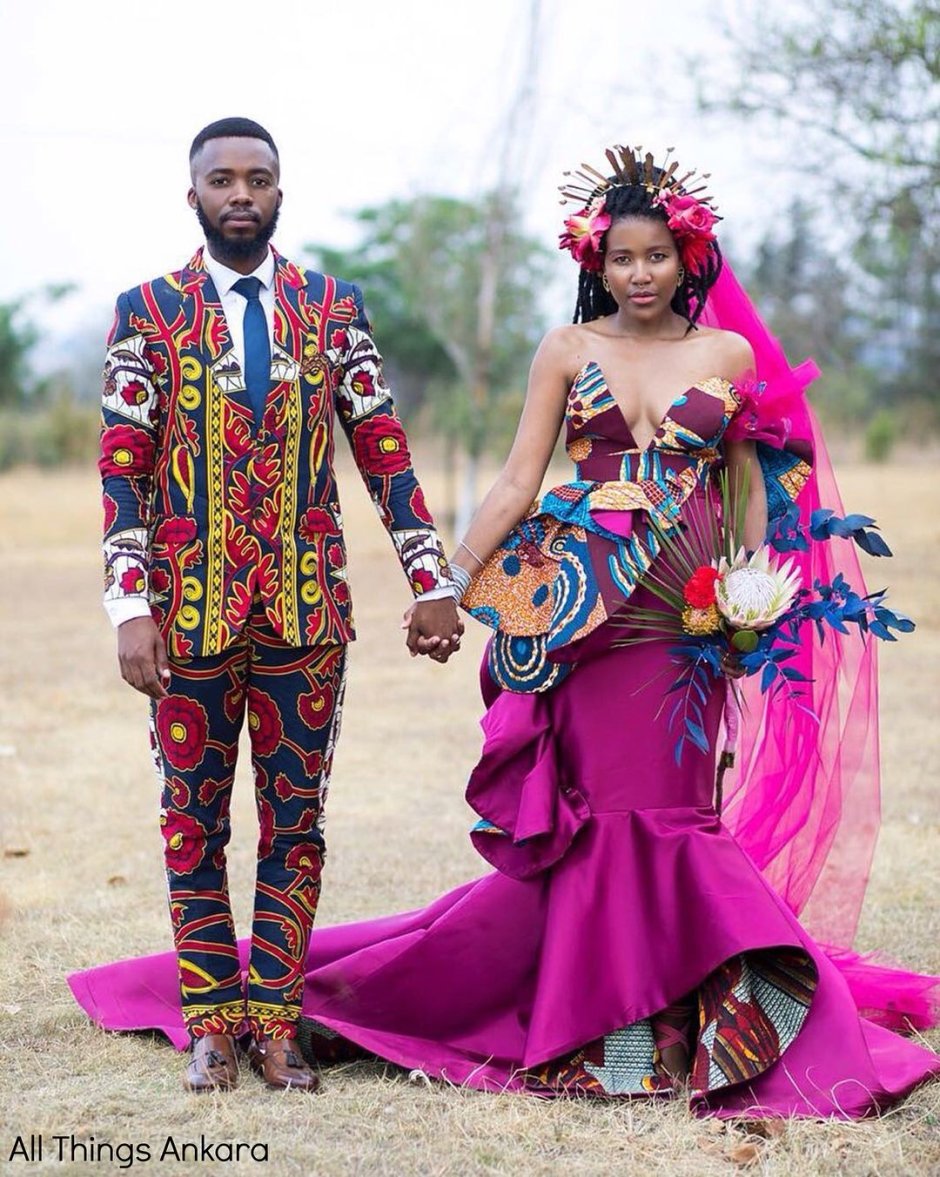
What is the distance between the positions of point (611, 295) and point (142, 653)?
5.32ft

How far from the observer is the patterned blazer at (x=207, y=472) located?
12.4 ft

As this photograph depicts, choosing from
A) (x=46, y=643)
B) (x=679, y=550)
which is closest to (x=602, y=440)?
(x=679, y=550)

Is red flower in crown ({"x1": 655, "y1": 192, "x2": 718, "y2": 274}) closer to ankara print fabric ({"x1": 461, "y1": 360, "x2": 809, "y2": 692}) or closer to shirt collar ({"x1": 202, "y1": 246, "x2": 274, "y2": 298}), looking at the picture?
ankara print fabric ({"x1": 461, "y1": 360, "x2": 809, "y2": 692})

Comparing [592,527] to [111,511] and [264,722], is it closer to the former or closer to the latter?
[264,722]

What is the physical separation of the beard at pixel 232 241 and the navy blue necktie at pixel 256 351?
7cm

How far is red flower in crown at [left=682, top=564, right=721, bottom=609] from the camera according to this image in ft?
13.1

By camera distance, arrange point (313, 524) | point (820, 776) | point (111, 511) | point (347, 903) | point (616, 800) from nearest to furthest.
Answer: point (111, 511), point (313, 524), point (616, 800), point (820, 776), point (347, 903)

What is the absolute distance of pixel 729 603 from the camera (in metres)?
3.98

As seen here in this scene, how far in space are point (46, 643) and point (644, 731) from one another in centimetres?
944

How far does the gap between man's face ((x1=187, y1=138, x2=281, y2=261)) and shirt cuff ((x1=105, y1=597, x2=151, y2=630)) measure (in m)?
0.86

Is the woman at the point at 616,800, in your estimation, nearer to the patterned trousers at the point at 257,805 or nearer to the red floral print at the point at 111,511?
the patterned trousers at the point at 257,805

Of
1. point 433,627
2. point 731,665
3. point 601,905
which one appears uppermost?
point 433,627

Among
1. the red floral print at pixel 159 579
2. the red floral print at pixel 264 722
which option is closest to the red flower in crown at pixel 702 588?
the red floral print at pixel 264 722

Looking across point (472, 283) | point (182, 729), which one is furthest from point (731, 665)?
point (472, 283)
